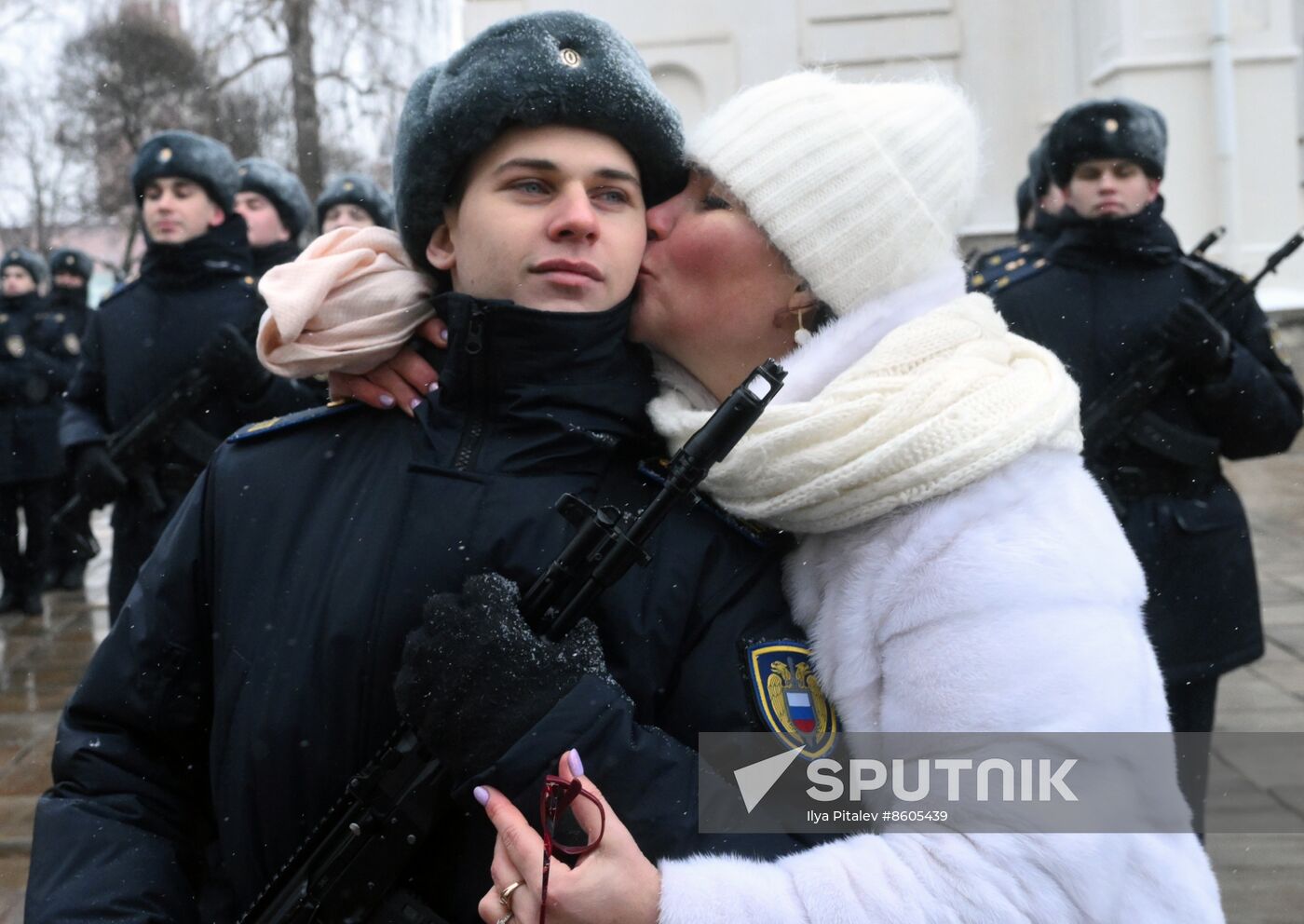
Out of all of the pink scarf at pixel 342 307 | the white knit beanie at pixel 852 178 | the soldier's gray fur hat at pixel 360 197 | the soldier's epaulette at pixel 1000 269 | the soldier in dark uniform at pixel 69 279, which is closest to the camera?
the white knit beanie at pixel 852 178

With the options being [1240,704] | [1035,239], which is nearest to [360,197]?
[1035,239]

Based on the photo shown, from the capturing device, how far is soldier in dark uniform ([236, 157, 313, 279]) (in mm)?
6586

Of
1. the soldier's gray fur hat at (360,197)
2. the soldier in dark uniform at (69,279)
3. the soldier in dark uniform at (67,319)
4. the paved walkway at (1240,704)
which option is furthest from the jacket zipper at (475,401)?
the soldier in dark uniform at (69,279)

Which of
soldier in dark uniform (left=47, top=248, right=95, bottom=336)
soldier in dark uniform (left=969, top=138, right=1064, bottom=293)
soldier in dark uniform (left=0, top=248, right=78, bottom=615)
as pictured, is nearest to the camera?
soldier in dark uniform (left=969, top=138, right=1064, bottom=293)

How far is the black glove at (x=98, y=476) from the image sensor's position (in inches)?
193

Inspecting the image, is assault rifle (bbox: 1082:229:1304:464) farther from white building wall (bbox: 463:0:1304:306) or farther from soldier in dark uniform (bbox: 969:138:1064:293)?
white building wall (bbox: 463:0:1304:306)

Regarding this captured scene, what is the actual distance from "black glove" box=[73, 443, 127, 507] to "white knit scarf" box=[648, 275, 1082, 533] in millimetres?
3505

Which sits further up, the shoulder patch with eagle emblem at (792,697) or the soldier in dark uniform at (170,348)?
the soldier in dark uniform at (170,348)

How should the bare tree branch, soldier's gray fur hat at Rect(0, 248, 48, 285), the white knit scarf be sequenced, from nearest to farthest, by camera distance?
the white knit scarf, soldier's gray fur hat at Rect(0, 248, 48, 285), the bare tree branch

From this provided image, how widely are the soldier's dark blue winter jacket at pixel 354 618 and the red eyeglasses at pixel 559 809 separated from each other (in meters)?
0.11

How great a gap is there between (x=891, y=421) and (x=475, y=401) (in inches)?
21.4

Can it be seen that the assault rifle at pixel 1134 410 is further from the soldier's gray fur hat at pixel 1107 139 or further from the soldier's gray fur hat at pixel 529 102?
the soldier's gray fur hat at pixel 529 102

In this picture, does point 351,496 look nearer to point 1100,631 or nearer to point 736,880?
point 736,880

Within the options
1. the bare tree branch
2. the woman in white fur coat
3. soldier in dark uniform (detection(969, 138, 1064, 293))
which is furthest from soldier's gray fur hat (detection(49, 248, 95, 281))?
the bare tree branch
